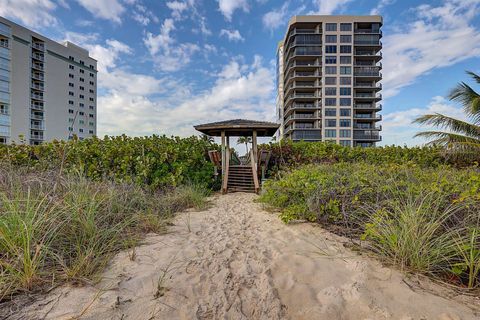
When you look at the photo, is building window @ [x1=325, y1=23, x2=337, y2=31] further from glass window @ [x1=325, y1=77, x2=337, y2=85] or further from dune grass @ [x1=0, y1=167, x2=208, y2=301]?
dune grass @ [x1=0, y1=167, x2=208, y2=301]

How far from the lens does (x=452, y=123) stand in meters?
10.5

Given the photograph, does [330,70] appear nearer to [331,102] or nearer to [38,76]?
[331,102]

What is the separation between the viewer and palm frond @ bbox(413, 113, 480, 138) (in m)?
10.3

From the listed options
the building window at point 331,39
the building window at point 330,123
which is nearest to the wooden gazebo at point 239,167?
the building window at point 330,123

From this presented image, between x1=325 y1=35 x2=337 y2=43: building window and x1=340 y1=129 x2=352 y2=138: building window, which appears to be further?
x1=325 y1=35 x2=337 y2=43: building window

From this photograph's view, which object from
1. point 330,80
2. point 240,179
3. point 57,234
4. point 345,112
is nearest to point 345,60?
point 330,80

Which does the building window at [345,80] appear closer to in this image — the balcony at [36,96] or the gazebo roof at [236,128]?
the gazebo roof at [236,128]

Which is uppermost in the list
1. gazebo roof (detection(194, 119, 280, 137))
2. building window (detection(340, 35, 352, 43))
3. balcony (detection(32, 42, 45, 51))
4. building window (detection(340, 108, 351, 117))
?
building window (detection(340, 35, 352, 43))

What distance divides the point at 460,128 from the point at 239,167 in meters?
10.7

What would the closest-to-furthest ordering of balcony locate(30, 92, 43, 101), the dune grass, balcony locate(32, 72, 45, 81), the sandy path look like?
1. the sandy path
2. the dune grass
3. balcony locate(30, 92, 43, 101)
4. balcony locate(32, 72, 45, 81)

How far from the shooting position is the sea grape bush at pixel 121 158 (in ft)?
24.1

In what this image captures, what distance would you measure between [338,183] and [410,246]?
1.98 metres

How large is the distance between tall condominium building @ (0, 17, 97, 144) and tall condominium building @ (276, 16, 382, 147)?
39.3 m

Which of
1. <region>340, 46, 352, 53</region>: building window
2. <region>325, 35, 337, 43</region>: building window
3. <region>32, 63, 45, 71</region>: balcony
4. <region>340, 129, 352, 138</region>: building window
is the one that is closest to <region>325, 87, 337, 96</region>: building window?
<region>340, 129, 352, 138</region>: building window
